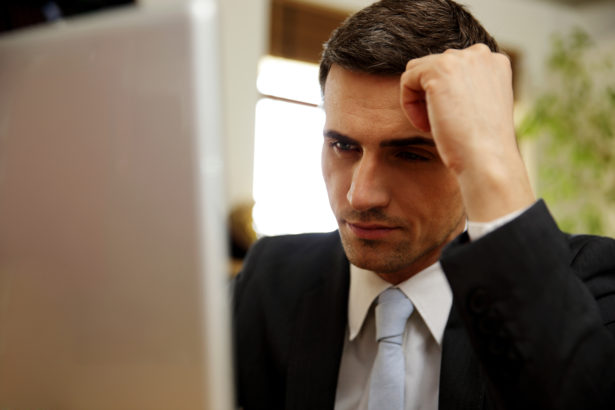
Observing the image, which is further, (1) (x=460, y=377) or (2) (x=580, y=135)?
(2) (x=580, y=135)

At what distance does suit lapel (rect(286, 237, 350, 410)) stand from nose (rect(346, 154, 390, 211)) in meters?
0.23

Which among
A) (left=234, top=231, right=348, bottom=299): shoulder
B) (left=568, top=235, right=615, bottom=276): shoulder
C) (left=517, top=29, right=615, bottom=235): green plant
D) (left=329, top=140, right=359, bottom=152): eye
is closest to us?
(left=568, top=235, right=615, bottom=276): shoulder

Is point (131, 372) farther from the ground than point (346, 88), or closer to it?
closer to it

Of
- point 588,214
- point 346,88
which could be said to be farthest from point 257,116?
point 346,88

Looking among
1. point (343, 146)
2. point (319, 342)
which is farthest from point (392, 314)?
point (343, 146)

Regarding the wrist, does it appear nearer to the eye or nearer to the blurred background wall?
the eye

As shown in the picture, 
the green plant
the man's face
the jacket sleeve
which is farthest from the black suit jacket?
the green plant

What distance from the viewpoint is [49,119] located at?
1.51ft

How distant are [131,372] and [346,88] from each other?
2.45 feet

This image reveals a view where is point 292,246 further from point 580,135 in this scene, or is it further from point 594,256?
point 580,135

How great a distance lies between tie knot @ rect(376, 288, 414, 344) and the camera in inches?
38.7

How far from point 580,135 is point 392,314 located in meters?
3.57

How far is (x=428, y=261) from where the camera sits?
3.59ft

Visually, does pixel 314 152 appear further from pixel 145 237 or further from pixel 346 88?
pixel 145 237
